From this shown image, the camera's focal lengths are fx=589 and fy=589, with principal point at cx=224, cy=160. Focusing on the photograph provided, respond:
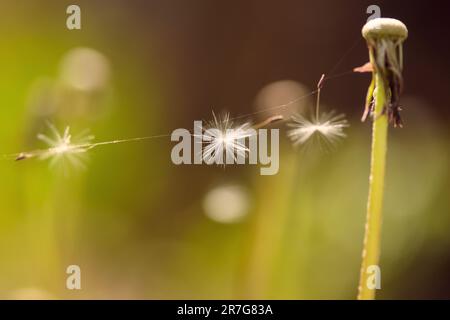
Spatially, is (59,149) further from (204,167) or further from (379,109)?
(204,167)

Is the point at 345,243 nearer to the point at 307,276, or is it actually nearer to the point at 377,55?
the point at 307,276

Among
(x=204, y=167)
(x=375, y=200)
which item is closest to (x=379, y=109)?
(x=375, y=200)

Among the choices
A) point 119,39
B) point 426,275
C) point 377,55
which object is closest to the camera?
point 377,55

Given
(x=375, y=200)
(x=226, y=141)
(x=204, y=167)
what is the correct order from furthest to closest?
1. (x=204, y=167)
2. (x=226, y=141)
3. (x=375, y=200)

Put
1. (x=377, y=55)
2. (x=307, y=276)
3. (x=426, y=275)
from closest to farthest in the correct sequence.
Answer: (x=377, y=55) → (x=307, y=276) → (x=426, y=275)

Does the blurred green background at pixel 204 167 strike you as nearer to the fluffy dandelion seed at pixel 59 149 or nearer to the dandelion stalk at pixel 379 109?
the fluffy dandelion seed at pixel 59 149
